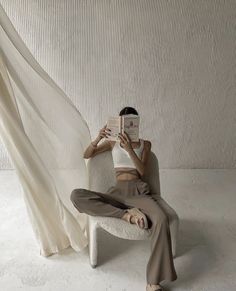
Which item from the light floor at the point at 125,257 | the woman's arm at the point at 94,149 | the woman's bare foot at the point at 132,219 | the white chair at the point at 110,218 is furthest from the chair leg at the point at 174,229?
the woman's arm at the point at 94,149

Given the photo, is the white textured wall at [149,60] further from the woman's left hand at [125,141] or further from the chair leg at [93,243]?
the chair leg at [93,243]

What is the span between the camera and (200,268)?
2.39 m

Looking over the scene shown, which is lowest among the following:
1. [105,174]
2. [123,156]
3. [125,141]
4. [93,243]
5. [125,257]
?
[125,257]

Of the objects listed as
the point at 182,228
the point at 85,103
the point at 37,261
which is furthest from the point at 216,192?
the point at 37,261

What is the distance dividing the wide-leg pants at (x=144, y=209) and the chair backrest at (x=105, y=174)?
76 mm

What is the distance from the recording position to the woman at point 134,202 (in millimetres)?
2158

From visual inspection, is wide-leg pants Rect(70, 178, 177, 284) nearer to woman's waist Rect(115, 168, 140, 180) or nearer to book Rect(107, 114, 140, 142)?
woman's waist Rect(115, 168, 140, 180)

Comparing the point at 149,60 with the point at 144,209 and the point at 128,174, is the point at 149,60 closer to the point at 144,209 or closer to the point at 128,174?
the point at 128,174

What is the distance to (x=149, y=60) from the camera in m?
3.38

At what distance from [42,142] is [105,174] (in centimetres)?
46

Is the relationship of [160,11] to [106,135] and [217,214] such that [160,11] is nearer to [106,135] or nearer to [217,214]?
[106,135]

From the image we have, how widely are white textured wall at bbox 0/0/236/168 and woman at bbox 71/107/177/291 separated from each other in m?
0.95

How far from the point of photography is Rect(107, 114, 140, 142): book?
2.49 m

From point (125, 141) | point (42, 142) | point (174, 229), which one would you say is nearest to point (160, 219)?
point (174, 229)
